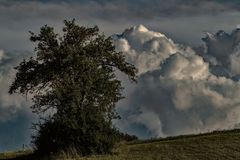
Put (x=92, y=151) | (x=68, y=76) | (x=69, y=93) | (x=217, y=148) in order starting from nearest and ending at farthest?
(x=217, y=148) < (x=92, y=151) < (x=69, y=93) < (x=68, y=76)

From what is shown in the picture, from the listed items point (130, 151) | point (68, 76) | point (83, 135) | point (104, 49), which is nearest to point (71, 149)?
point (83, 135)

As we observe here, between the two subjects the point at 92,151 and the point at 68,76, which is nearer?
the point at 92,151

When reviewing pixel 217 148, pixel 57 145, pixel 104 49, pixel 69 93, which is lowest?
pixel 217 148

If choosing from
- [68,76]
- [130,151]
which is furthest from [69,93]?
[130,151]

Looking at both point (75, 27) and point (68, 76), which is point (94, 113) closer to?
point (68, 76)

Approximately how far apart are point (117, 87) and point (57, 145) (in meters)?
19.3

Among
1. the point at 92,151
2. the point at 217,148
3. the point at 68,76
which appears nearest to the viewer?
the point at 217,148

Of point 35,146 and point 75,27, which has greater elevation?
point 75,27

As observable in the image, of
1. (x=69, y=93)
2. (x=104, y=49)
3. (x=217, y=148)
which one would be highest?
(x=104, y=49)

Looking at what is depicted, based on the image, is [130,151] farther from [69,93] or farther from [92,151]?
[69,93]

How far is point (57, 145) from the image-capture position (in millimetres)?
54938

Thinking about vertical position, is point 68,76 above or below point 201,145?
above

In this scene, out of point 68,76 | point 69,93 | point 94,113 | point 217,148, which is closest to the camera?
point 217,148

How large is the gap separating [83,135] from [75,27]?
78.7 feet
